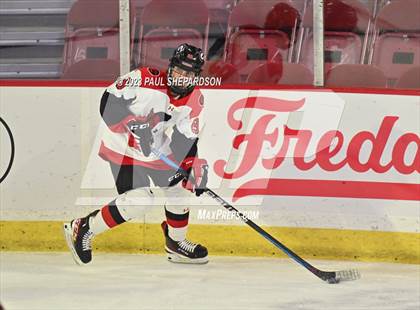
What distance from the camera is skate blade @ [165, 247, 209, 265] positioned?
4.63 meters

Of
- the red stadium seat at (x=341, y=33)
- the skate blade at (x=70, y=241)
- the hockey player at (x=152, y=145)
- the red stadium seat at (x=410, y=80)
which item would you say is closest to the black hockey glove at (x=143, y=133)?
the hockey player at (x=152, y=145)

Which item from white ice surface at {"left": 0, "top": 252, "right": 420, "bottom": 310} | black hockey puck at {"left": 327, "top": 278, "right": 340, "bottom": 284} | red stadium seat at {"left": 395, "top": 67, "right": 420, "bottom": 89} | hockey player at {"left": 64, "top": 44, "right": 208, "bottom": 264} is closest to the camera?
white ice surface at {"left": 0, "top": 252, "right": 420, "bottom": 310}

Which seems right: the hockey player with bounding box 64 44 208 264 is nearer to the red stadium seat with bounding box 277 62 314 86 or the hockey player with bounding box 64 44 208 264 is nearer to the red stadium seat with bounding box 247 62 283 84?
the red stadium seat with bounding box 247 62 283 84

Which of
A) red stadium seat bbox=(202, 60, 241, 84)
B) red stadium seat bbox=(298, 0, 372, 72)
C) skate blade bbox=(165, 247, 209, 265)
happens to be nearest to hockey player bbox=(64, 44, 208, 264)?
skate blade bbox=(165, 247, 209, 265)

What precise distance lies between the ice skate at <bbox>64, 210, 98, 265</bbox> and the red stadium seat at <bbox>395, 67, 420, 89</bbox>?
1660 millimetres

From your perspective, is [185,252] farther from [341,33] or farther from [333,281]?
[341,33]

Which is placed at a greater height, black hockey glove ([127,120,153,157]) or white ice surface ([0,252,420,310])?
black hockey glove ([127,120,153,157])

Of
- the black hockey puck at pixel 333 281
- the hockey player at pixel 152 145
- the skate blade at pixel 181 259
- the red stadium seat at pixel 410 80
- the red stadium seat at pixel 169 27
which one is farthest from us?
the red stadium seat at pixel 169 27

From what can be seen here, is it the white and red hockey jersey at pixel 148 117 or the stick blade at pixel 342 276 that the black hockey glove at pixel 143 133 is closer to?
the white and red hockey jersey at pixel 148 117

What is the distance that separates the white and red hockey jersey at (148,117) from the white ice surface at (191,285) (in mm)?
526

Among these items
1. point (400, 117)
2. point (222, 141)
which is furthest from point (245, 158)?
point (400, 117)

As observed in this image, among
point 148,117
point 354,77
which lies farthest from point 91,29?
point 354,77

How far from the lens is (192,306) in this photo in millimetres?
3852

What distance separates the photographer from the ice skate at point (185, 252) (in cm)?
465
